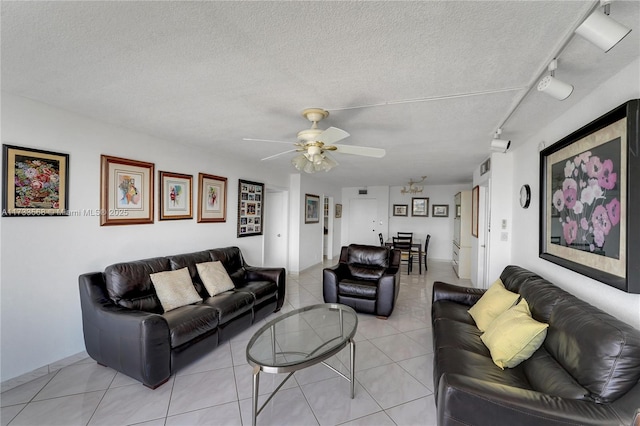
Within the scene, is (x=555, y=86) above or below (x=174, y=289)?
above

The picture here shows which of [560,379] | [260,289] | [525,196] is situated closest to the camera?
[560,379]

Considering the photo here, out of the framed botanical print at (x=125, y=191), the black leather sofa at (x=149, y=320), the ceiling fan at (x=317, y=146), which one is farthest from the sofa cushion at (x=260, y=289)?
the ceiling fan at (x=317, y=146)

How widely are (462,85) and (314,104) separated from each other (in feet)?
3.45

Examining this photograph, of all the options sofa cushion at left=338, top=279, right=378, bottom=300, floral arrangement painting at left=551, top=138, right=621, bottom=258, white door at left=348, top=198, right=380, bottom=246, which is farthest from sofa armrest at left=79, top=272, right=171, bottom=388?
white door at left=348, top=198, right=380, bottom=246

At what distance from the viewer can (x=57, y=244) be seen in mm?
2342

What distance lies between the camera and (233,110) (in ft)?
7.57

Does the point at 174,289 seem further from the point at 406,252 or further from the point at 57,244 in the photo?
the point at 406,252

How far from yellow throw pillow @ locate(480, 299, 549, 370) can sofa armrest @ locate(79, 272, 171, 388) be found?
244 cm

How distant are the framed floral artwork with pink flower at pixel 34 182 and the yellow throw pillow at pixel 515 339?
365cm

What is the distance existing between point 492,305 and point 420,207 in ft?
19.6

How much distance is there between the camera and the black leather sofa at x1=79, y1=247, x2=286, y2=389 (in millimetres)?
2053

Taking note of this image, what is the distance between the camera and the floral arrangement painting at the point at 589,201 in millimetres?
1580

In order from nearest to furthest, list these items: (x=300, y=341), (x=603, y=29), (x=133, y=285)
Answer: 1. (x=603, y=29)
2. (x=300, y=341)
3. (x=133, y=285)

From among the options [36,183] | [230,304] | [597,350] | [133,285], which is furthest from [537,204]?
[36,183]
